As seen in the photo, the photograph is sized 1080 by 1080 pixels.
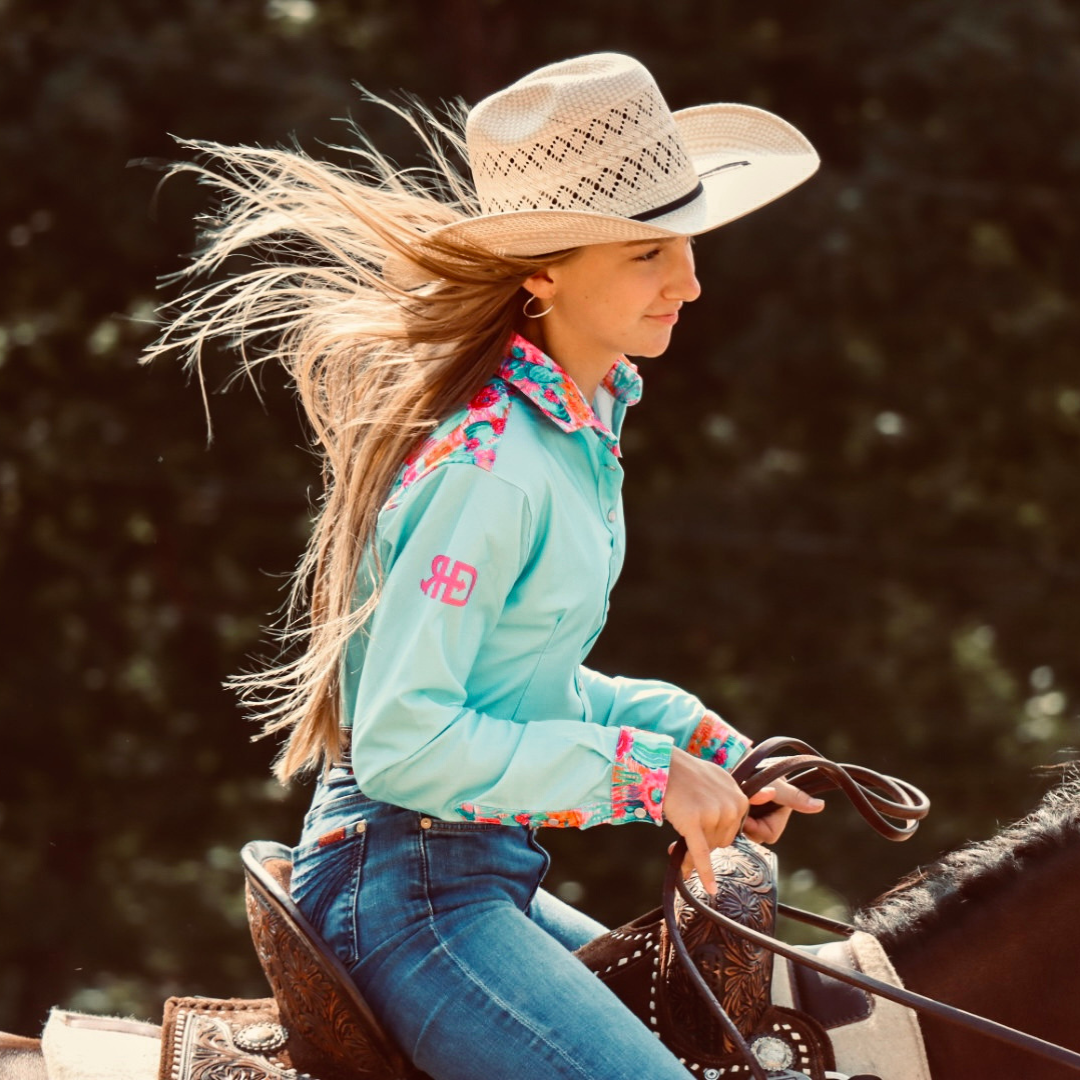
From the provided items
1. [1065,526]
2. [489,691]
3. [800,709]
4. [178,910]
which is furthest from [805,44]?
[489,691]

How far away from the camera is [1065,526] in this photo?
6.57m

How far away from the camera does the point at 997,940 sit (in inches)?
86.4

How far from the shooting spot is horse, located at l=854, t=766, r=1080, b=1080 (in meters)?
2.13

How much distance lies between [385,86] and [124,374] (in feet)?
5.24

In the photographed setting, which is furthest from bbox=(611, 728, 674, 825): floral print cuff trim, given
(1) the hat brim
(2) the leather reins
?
(1) the hat brim

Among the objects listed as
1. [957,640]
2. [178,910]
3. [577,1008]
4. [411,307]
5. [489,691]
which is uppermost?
[411,307]

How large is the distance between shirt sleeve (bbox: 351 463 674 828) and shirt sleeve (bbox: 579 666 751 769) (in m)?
0.44

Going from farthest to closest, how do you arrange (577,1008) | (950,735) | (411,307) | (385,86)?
(950,735) < (385,86) < (411,307) < (577,1008)

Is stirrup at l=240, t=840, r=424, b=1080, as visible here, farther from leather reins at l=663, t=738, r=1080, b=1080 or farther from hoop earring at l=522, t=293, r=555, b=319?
hoop earring at l=522, t=293, r=555, b=319

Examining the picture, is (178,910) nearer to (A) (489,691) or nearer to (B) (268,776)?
(B) (268,776)

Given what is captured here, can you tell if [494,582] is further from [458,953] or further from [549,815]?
[458,953]

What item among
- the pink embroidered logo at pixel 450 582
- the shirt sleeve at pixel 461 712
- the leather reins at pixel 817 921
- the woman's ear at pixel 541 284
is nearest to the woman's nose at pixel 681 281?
the woman's ear at pixel 541 284

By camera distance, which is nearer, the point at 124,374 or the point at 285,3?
the point at 285,3

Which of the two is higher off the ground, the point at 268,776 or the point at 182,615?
the point at 182,615
